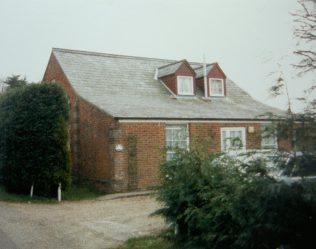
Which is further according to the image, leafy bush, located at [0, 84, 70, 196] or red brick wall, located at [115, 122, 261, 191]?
red brick wall, located at [115, 122, 261, 191]

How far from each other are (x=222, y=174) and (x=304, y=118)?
253cm

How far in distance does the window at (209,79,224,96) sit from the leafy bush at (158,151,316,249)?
1713 cm

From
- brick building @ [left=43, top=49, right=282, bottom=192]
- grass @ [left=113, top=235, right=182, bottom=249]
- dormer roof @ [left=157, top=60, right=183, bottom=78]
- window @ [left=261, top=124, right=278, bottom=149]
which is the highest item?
dormer roof @ [left=157, top=60, right=183, bottom=78]

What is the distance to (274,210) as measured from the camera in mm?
5336

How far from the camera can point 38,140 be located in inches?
644

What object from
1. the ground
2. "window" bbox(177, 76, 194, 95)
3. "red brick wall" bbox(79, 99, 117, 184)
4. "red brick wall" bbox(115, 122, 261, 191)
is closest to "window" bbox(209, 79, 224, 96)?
"window" bbox(177, 76, 194, 95)

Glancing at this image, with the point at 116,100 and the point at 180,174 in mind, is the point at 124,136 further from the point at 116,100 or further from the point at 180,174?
the point at 180,174

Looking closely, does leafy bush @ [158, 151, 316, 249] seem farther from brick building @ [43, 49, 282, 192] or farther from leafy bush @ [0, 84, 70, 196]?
leafy bush @ [0, 84, 70, 196]

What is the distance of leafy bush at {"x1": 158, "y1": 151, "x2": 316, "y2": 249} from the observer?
5.27 meters

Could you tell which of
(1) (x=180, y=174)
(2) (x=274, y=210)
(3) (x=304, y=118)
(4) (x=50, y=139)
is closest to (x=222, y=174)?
(1) (x=180, y=174)

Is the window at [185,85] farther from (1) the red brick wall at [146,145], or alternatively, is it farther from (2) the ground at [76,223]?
(2) the ground at [76,223]

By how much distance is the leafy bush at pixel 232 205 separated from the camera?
527 centimetres

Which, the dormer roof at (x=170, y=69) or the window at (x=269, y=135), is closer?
the window at (x=269, y=135)

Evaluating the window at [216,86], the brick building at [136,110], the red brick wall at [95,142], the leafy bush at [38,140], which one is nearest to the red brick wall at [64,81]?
the brick building at [136,110]
